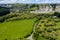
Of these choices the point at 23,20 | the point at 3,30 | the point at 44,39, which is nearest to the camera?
the point at 44,39

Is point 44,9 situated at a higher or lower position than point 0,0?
lower

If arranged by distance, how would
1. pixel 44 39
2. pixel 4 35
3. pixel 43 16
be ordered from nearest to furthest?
pixel 44 39
pixel 4 35
pixel 43 16

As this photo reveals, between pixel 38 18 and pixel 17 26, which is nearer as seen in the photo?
pixel 17 26

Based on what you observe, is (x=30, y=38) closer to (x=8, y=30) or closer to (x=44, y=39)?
(x=44, y=39)

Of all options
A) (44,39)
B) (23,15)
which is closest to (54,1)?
(23,15)

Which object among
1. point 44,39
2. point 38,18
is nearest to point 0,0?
point 38,18

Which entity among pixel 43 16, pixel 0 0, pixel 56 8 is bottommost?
pixel 56 8
